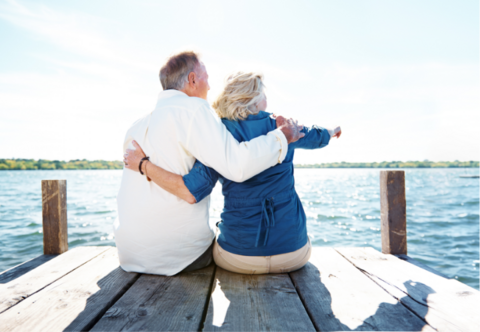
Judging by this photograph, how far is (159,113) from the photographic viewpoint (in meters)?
1.80

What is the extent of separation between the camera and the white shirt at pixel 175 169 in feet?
5.39

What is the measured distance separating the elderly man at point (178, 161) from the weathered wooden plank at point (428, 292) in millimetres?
993

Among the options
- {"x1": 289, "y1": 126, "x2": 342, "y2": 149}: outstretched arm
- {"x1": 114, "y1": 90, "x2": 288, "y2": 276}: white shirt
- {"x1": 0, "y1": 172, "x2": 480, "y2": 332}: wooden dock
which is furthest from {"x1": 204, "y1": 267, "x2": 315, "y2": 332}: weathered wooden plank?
{"x1": 289, "y1": 126, "x2": 342, "y2": 149}: outstretched arm

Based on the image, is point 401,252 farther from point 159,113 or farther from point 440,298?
point 159,113

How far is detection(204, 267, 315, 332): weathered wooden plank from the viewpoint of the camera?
133 cm

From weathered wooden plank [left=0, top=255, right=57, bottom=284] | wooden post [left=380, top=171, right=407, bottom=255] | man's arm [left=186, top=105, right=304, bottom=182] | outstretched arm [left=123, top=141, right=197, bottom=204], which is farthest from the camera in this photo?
wooden post [left=380, top=171, right=407, bottom=255]

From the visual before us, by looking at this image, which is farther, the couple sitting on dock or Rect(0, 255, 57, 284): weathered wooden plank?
Rect(0, 255, 57, 284): weathered wooden plank

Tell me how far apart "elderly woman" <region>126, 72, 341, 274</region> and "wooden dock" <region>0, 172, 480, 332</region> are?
0.44 ft

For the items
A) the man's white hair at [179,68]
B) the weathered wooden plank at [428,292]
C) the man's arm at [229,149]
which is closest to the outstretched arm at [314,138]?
the man's arm at [229,149]

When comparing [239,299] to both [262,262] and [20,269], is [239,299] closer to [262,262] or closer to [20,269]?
[262,262]

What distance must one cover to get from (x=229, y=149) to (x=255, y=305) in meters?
0.79

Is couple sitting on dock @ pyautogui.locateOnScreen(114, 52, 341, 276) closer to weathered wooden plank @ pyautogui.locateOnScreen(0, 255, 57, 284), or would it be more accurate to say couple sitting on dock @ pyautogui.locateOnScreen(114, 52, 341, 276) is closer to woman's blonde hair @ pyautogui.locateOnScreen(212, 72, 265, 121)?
woman's blonde hair @ pyautogui.locateOnScreen(212, 72, 265, 121)

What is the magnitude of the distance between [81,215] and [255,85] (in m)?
11.0

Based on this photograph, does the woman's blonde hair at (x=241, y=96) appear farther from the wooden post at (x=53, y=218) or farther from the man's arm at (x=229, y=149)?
the wooden post at (x=53, y=218)
